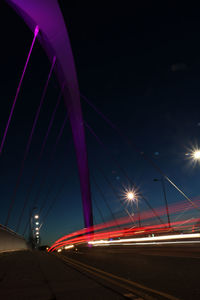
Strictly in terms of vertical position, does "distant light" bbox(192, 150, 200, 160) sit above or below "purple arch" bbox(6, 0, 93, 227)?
below

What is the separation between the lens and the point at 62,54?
77.7 feet

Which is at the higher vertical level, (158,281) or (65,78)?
(65,78)

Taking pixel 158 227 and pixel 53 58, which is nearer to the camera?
pixel 53 58

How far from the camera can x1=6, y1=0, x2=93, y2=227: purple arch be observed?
18750mm

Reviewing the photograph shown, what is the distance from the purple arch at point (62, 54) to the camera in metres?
18.8

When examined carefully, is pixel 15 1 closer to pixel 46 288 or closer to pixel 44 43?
pixel 44 43

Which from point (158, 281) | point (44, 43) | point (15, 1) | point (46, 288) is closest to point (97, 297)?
point (46, 288)

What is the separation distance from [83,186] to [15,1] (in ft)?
67.3

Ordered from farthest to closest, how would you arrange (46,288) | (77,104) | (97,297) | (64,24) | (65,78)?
(77,104) → (65,78) → (64,24) → (46,288) → (97,297)

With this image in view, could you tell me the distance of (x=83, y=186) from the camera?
33250 mm

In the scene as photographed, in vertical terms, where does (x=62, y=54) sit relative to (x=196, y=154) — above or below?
above

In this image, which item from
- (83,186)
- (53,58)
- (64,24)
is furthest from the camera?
(83,186)

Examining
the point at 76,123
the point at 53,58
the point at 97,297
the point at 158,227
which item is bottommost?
the point at 97,297

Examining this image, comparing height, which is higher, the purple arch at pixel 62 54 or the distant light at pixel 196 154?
the purple arch at pixel 62 54
